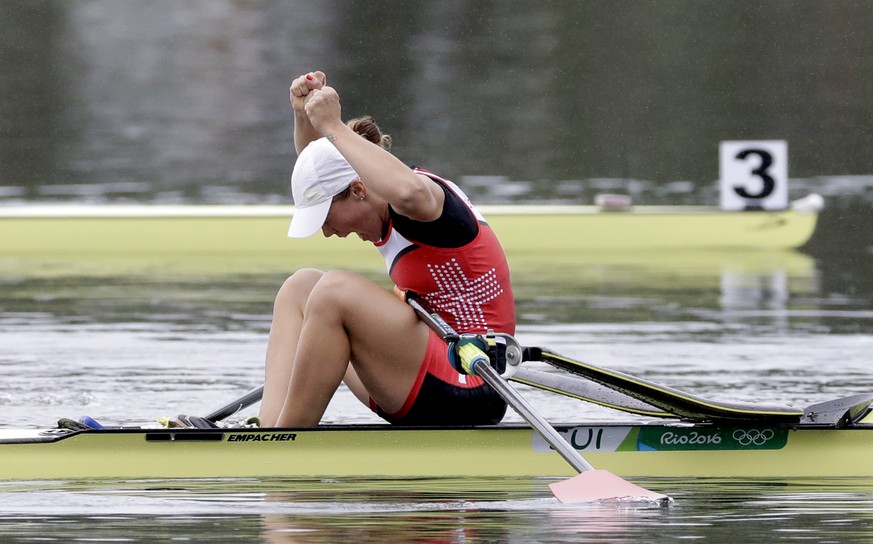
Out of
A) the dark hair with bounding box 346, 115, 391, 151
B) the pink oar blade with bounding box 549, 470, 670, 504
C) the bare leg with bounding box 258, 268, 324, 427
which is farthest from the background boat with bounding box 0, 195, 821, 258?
the pink oar blade with bounding box 549, 470, 670, 504

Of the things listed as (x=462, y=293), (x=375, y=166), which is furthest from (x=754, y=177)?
(x=375, y=166)

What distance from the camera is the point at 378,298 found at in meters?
5.18

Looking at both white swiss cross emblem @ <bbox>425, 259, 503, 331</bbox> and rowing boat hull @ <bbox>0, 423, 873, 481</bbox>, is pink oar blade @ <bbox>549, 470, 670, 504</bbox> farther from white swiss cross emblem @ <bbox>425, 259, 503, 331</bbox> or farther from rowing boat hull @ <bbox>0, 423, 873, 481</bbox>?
white swiss cross emblem @ <bbox>425, 259, 503, 331</bbox>

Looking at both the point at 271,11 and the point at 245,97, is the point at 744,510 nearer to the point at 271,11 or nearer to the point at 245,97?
the point at 245,97

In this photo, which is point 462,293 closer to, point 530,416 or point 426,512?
point 530,416

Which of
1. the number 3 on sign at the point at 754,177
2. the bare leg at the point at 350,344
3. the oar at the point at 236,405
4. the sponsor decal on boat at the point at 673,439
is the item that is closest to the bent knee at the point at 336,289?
the bare leg at the point at 350,344

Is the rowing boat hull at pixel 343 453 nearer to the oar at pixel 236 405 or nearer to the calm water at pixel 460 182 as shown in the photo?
the calm water at pixel 460 182

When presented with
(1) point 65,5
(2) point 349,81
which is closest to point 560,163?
(2) point 349,81

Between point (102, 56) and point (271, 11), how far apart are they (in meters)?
3.61

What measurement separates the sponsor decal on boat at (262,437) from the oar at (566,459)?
1.95ft

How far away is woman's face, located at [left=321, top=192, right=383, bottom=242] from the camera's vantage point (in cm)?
514

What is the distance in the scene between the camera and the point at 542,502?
506 cm

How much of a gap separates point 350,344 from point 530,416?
0.61 meters

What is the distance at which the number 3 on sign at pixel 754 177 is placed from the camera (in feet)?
51.5
